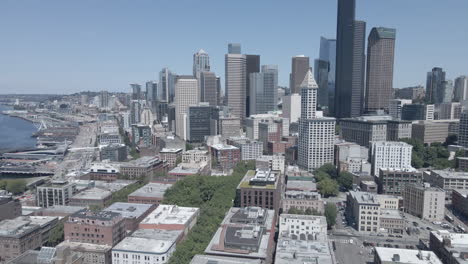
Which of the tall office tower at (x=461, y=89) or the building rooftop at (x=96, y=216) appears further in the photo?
the tall office tower at (x=461, y=89)

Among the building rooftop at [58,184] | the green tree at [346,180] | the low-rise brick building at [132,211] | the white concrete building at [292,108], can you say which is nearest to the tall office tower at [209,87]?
the white concrete building at [292,108]

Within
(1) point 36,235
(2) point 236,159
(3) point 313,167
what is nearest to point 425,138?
(3) point 313,167

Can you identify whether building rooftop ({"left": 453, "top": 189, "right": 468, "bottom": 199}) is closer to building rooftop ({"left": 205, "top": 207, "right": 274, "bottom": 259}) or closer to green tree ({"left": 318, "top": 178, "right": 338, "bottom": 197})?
green tree ({"left": 318, "top": 178, "right": 338, "bottom": 197})

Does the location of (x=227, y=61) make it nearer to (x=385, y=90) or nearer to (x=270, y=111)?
(x=270, y=111)

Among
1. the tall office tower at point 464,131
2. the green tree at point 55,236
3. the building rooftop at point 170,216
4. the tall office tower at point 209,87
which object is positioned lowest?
the green tree at point 55,236

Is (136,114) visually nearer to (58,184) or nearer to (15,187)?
(15,187)

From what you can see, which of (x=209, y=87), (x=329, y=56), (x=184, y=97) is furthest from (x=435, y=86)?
(x=184, y=97)

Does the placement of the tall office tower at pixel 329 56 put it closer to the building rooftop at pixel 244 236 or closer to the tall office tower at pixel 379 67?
the tall office tower at pixel 379 67
